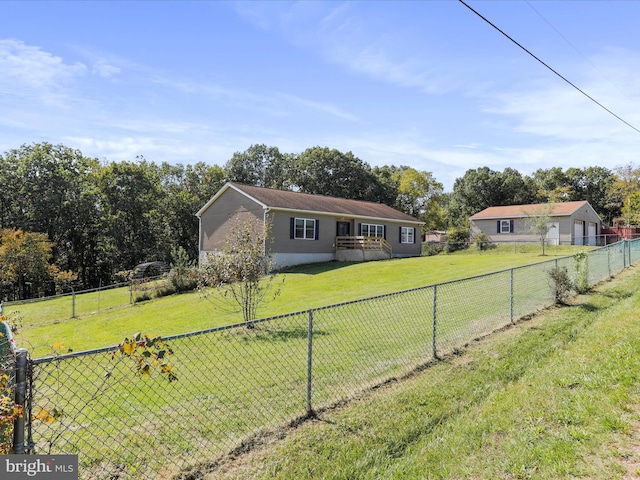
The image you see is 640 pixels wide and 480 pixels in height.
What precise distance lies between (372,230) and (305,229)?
22.3ft

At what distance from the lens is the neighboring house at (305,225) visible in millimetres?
24031

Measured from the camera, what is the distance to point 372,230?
30000 millimetres

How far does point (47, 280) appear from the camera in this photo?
29516 millimetres

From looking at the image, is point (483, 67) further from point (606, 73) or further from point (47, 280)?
point (47, 280)

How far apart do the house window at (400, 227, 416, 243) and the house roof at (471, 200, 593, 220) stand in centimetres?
1026

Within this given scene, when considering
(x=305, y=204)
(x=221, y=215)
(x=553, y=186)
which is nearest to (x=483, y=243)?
(x=305, y=204)

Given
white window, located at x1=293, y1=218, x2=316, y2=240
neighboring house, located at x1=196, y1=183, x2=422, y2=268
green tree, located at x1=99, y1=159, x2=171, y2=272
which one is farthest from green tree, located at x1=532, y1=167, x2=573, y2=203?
green tree, located at x1=99, y1=159, x2=171, y2=272

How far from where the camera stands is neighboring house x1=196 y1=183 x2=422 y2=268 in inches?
946

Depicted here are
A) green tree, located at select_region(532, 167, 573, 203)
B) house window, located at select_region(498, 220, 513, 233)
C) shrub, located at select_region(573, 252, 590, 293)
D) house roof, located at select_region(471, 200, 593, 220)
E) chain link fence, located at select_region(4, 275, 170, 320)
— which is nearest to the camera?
shrub, located at select_region(573, 252, 590, 293)

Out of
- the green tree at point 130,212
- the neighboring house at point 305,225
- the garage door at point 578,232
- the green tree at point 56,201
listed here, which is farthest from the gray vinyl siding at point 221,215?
the garage door at point 578,232

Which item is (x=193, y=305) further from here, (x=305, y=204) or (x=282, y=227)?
(x=305, y=204)

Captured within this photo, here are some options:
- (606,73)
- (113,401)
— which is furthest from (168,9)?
(606,73)

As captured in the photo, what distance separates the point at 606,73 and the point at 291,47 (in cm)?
861

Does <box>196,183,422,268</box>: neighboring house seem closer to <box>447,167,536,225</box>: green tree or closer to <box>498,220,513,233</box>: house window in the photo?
<box>498,220,513,233</box>: house window
